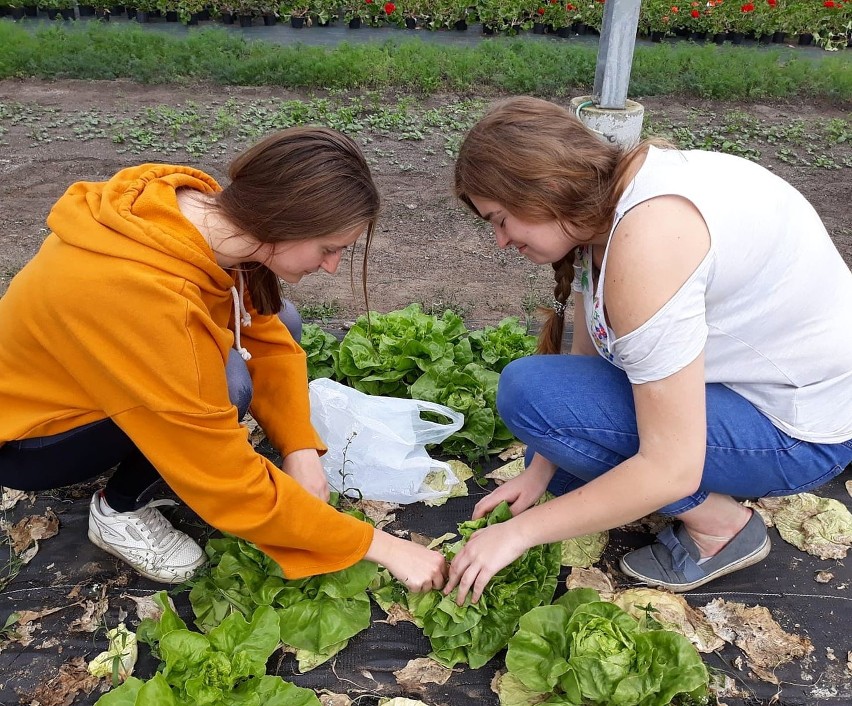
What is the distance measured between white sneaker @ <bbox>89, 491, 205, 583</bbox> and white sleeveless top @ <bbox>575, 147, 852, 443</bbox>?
4.72ft

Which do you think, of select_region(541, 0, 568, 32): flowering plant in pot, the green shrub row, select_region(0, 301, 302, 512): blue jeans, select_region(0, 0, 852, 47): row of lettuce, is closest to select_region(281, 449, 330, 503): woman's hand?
select_region(0, 301, 302, 512): blue jeans

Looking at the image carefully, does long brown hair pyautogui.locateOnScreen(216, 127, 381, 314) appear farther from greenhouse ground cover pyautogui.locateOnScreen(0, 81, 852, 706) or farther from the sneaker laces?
greenhouse ground cover pyautogui.locateOnScreen(0, 81, 852, 706)

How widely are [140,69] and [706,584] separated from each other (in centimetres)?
774

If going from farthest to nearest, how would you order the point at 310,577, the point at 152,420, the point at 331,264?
the point at 310,577
the point at 331,264
the point at 152,420

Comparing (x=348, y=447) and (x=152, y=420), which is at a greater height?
(x=152, y=420)

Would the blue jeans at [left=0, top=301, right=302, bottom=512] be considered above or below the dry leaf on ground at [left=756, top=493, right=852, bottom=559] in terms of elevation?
above

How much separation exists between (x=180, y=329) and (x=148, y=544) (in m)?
0.93

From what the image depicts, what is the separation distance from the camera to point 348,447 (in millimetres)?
2639

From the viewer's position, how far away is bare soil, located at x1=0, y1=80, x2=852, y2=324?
4.18 m

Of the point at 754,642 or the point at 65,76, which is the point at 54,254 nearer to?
the point at 754,642

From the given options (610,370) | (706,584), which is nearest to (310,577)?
(610,370)

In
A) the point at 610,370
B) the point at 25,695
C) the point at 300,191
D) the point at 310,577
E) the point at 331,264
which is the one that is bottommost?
the point at 25,695

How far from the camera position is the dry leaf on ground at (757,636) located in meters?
2.08

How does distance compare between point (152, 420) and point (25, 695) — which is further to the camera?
point (25, 695)
